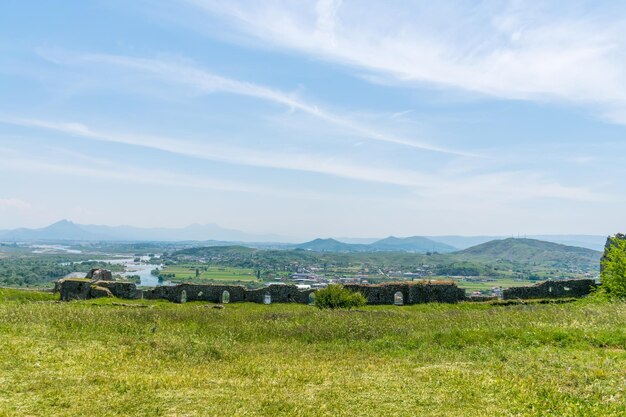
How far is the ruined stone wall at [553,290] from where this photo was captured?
3691 cm

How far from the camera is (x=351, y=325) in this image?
20.6 meters

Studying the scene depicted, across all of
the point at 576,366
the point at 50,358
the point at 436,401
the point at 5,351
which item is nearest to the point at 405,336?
the point at 576,366

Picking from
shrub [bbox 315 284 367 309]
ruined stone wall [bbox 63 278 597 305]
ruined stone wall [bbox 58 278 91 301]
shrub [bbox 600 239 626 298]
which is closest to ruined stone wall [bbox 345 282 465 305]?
ruined stone wall [bbox 63 278 597 305]

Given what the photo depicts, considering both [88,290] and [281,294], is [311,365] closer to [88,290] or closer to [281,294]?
[281,294]

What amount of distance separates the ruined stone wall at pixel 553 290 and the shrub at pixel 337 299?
44.4ft

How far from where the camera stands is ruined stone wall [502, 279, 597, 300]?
36906 mm

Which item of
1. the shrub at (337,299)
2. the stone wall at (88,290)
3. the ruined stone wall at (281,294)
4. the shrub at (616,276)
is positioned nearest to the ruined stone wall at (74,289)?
the stone wall at (88,290)

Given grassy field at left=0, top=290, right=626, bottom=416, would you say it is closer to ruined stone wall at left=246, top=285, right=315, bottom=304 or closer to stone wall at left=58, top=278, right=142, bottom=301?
ruined stone wall at left=246, top=285, right=315, bottom=304

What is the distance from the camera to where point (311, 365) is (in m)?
14.2

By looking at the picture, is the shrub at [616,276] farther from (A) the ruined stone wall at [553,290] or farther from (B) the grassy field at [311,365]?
(B) the grassy field at [311,365]

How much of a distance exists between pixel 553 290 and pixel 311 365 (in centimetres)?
3074

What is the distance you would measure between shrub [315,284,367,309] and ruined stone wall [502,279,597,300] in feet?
44.4

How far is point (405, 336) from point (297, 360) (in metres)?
5.69

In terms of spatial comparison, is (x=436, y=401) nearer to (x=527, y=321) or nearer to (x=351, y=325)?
(x=351, y=325)
